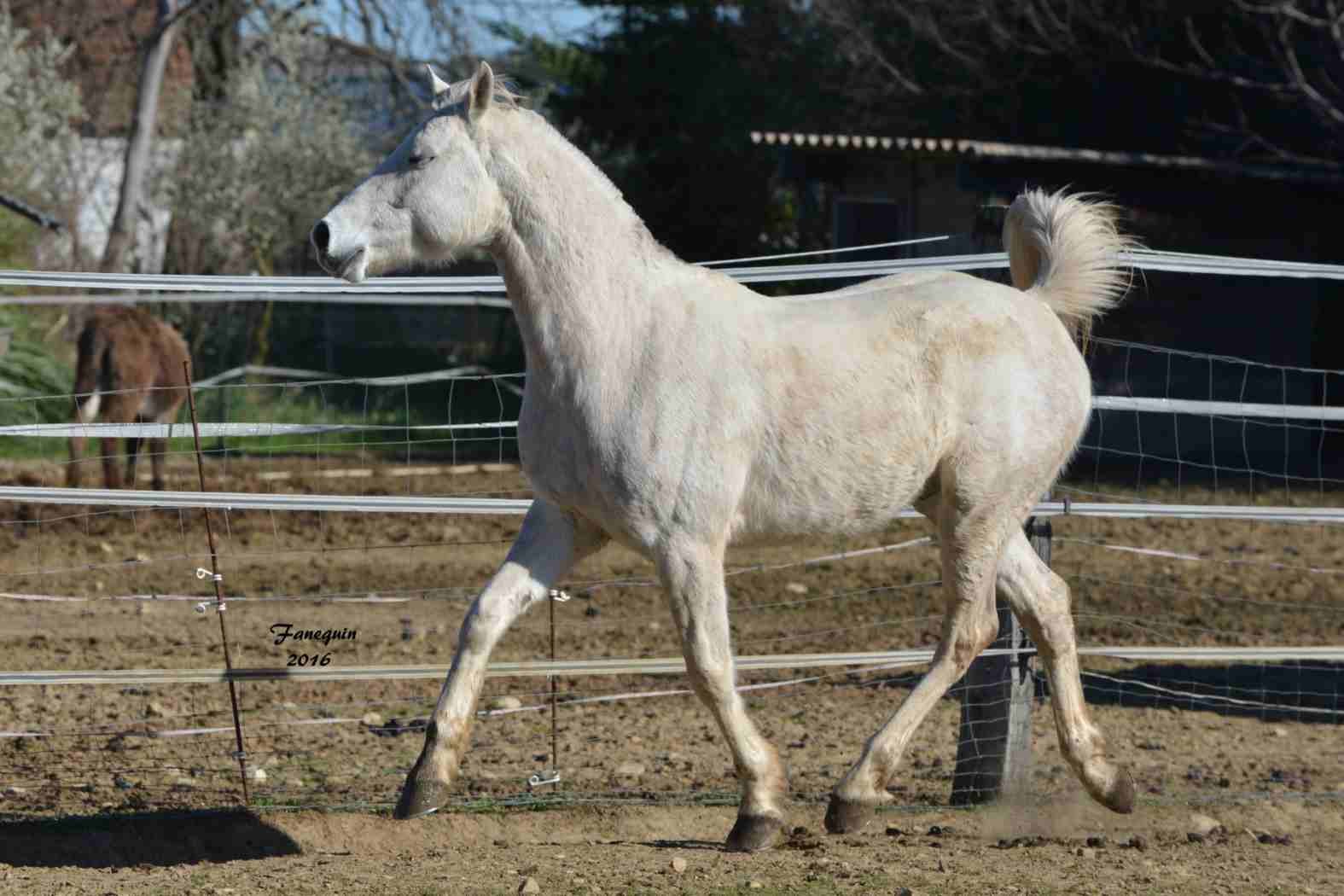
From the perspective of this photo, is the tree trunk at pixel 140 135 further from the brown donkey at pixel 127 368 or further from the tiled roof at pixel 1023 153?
the tiled roof at pixel 1023 153

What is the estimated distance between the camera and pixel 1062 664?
4910mm

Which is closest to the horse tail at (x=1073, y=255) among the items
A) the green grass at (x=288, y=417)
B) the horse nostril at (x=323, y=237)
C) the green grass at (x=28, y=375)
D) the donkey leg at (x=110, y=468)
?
the horse nostril at (x=323, y=237)

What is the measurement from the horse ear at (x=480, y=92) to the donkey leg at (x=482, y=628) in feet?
3.57

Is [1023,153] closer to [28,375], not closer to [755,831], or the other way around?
[28,375]

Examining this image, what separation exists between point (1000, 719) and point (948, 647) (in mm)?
938

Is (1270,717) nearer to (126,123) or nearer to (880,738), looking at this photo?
(880,738)

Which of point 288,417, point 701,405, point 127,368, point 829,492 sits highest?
point 701,405

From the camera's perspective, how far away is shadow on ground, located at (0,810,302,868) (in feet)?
15.4

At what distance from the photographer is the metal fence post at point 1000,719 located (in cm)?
549

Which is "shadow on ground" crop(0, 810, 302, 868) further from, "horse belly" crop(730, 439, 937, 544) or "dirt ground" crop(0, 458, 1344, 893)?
"horse belly" crop(730, 439, 937, 544)

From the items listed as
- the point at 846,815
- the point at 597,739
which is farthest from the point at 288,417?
the point at 846,815

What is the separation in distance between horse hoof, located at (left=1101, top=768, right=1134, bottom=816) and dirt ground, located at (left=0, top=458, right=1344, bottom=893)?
0.49 ft

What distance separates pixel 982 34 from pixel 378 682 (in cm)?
1529

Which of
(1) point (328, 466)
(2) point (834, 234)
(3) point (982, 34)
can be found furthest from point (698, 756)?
(3) point (982, 34)
